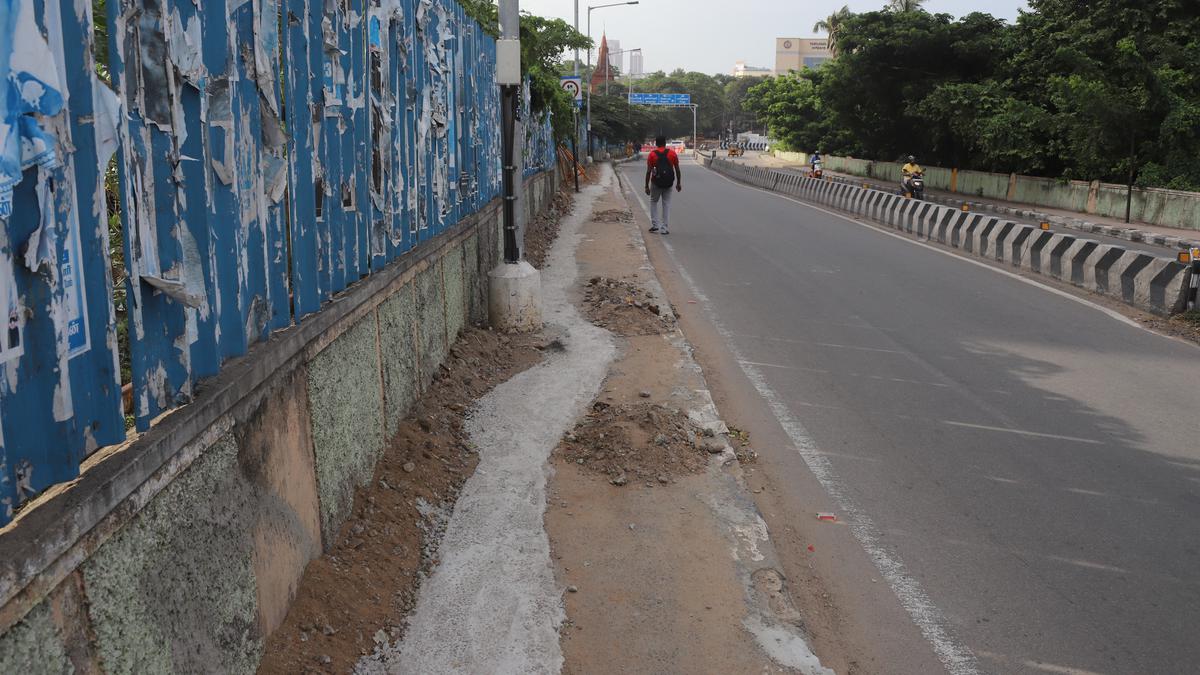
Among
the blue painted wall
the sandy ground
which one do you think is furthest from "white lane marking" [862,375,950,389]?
the blue painted wall

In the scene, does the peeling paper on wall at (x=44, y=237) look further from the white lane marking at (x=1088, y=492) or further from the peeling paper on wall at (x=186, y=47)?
the white lane marking at (x=1088, y=492)

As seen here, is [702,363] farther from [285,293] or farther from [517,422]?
[285,293]

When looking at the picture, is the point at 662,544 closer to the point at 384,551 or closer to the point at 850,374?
the point at 384,551

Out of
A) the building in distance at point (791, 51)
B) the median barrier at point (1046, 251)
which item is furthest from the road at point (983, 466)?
the building in distance at point (791, 51)

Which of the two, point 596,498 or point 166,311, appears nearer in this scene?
point 166,311

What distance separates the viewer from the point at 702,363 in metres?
8.45

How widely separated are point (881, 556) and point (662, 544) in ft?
3.57

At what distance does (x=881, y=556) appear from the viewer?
4715 millimetres

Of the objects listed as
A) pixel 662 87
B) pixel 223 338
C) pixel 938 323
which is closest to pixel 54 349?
pixel 223 338

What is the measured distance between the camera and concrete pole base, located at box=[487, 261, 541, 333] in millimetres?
Answer: 8656

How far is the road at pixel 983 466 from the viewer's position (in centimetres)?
409

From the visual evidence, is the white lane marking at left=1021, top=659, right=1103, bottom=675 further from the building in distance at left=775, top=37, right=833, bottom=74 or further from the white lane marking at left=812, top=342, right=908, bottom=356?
the building in distance at left=775, top=37, right=833, bottom=74

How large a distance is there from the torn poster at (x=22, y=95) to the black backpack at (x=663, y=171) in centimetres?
1609

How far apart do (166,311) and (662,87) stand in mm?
148530
